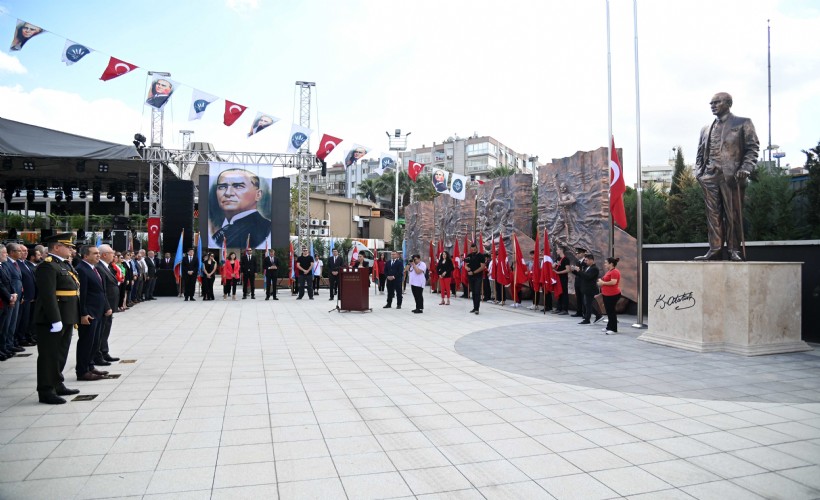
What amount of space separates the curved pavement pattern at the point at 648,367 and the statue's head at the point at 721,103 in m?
3.99

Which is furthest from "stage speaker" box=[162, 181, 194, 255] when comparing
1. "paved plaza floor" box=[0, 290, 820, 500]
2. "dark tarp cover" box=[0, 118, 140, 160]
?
"paved plaza floor" box=[0, 290, 820, 500]

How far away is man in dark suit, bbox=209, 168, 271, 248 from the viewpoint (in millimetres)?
21406

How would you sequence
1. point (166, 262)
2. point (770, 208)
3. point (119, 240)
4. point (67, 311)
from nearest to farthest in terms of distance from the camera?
point (67, 311)
point (770, 208)
point (166, 262)
point (119, 240)

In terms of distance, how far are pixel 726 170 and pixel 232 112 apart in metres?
14.7

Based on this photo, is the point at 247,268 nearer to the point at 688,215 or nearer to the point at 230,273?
the point at 230,273

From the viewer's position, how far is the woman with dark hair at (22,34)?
1220 cm

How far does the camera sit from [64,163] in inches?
816

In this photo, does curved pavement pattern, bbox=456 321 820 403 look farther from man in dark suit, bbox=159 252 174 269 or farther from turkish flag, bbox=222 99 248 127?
man in dark suit, bbox=159 252 174 269

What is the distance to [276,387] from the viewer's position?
582cm

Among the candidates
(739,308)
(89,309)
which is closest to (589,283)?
(739,308)

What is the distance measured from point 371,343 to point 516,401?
4033mm

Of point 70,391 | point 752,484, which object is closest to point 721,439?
point 752,484
